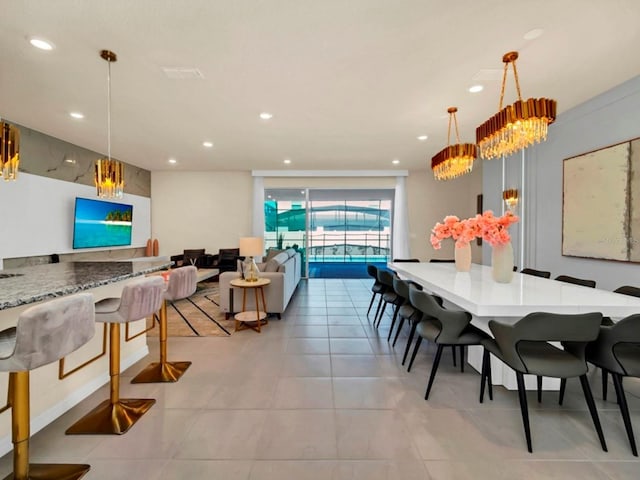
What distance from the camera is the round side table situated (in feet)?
12.5

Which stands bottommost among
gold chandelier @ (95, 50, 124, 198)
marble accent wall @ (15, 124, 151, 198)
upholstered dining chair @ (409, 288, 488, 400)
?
upholstered dining chair @ (409, 288, 488, 400)

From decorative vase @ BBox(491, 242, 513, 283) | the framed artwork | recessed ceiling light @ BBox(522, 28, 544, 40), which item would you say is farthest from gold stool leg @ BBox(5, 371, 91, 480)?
the framed artwork

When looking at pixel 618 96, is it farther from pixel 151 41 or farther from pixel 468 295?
pixel 151 41

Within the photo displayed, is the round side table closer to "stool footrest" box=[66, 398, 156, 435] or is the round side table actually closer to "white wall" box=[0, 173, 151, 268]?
"stool footrest" box=[66, 398, 156, 435]

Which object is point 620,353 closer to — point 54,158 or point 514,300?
point 514,300

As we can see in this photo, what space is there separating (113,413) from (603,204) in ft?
16.8

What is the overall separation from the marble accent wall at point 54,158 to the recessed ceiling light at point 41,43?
2.76 metres

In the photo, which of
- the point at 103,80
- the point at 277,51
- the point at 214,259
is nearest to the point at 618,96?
the point at 277,51

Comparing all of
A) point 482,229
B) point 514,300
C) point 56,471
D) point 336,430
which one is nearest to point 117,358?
point 56,471

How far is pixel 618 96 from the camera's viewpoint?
126 inches

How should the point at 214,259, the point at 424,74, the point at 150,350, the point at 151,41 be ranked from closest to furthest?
1. the point at 151,41
2. the point at 424,74
3. the point at 150,350
4. the point at 214,259

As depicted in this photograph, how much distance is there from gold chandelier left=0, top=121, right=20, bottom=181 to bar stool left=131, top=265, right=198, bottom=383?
129cm

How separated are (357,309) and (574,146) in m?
3.70

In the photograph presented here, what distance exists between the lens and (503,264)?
2.61 m
